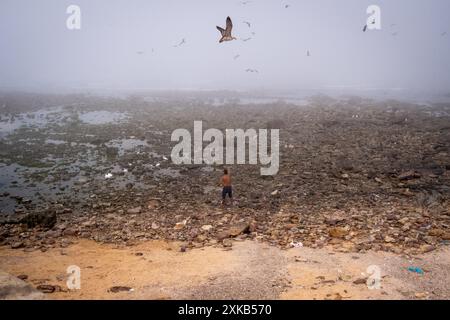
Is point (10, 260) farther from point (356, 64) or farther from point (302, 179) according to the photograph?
point (356, 64)

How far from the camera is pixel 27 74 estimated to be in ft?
383

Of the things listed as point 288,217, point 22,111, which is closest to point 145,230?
point 288,217

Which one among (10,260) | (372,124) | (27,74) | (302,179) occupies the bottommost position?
(10,260)

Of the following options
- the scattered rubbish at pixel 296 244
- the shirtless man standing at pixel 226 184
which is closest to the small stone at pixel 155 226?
the shirtless man standing at pixel 226 184

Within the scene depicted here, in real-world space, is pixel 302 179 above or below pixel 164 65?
below

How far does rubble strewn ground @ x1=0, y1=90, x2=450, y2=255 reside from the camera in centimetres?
1072

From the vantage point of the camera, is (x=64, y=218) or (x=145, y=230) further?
(x=64, y=218)

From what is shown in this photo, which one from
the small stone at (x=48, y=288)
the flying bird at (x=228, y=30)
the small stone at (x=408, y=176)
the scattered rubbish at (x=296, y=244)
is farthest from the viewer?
the small stone at (x=408, y=176)

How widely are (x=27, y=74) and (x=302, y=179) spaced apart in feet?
419

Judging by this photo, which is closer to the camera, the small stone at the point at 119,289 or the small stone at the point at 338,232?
the small stone at the point at 119,289

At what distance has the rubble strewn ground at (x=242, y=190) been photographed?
10.7 metres

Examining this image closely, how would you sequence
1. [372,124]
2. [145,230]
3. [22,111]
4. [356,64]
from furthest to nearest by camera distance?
1. [356,64]
2. [22,111]
3. [372,124]
4. [145,230]

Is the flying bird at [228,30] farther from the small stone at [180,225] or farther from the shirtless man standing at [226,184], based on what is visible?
the small stone at [180,225]

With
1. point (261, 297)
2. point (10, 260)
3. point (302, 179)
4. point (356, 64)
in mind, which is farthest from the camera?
point (356, 64)
